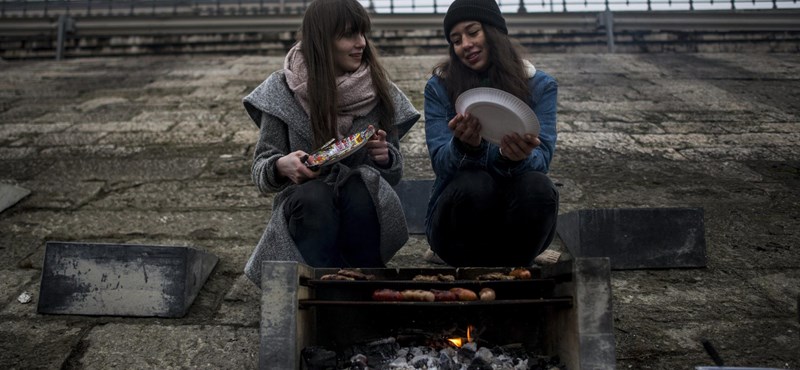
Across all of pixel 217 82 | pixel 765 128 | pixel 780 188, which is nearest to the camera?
pixel 780 188

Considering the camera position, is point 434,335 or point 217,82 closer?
point 434,335

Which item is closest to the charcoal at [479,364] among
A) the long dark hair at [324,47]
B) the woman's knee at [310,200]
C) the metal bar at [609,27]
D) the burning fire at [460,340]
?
the burning fire at [460,340]

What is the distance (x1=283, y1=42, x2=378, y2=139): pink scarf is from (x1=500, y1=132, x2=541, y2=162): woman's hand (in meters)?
0.74

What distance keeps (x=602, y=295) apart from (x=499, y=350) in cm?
43

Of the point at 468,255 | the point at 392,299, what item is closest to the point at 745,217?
the point at 468,255

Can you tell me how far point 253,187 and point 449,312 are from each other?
258 centimetres

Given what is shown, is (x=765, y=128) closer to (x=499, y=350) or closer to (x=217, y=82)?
(x=499, y=350)

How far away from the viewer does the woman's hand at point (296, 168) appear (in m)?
2.59

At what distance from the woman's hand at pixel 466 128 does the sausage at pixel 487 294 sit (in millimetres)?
612

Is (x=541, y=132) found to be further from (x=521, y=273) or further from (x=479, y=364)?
(x=479, y=364)

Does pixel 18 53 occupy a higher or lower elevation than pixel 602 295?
higher

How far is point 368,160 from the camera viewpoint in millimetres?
2908

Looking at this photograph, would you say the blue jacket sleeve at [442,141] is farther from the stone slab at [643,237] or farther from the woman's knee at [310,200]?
the stone slab at [643,237]

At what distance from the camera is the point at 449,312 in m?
2.42
